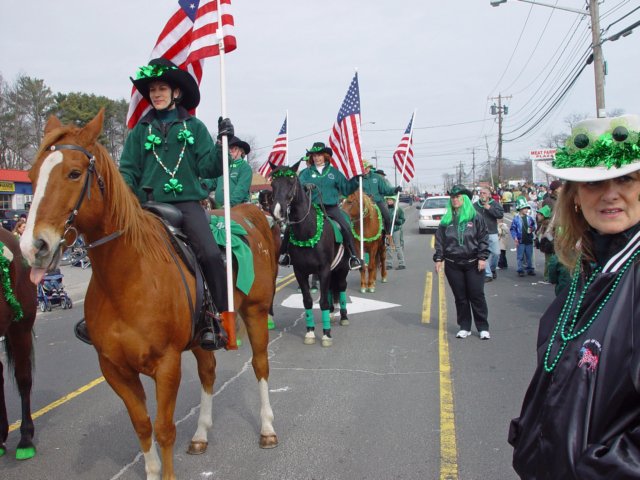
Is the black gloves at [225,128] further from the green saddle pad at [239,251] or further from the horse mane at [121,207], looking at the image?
the horse mane at [121,207]

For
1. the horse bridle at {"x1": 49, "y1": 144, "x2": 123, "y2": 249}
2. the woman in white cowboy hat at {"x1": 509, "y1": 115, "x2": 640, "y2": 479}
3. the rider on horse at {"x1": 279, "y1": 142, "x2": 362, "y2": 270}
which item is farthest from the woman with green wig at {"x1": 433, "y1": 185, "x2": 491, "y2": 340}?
the woman in white cowboy hat at {"x1": 509, "y1": 115, "x2": 640, "y2": 479}

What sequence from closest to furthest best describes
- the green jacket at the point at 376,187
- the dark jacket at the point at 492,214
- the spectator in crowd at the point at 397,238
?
the dark jacket at the point at 492,214
the green jacket at the point at 376,187
the spectator in crowd at the point at 397,238

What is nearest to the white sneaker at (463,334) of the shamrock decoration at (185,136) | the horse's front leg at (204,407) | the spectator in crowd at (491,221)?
the horse's front leg at (204,407)

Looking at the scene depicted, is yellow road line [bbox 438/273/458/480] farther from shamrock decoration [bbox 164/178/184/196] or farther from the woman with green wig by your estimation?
shamrock decoration [bbox 164/178/184/196]

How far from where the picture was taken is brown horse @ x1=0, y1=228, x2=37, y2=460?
14.4 feet

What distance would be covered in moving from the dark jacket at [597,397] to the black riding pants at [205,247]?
2906 mm

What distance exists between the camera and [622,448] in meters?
1.36

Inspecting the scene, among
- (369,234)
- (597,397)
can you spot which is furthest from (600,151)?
(369,234)

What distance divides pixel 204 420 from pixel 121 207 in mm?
2125

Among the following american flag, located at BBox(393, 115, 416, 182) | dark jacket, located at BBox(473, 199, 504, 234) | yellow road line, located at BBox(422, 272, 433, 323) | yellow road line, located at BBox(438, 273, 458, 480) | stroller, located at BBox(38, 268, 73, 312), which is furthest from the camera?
american flag, located at BBox(393, 115, 416, 182)

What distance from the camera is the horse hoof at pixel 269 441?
4348 mm

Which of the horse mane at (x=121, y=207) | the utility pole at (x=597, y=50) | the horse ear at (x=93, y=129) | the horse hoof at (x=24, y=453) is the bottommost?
the horse hoof at (x=24, y=453)

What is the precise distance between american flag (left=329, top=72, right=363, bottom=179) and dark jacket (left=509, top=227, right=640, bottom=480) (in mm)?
8655

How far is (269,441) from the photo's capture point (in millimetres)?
4359
